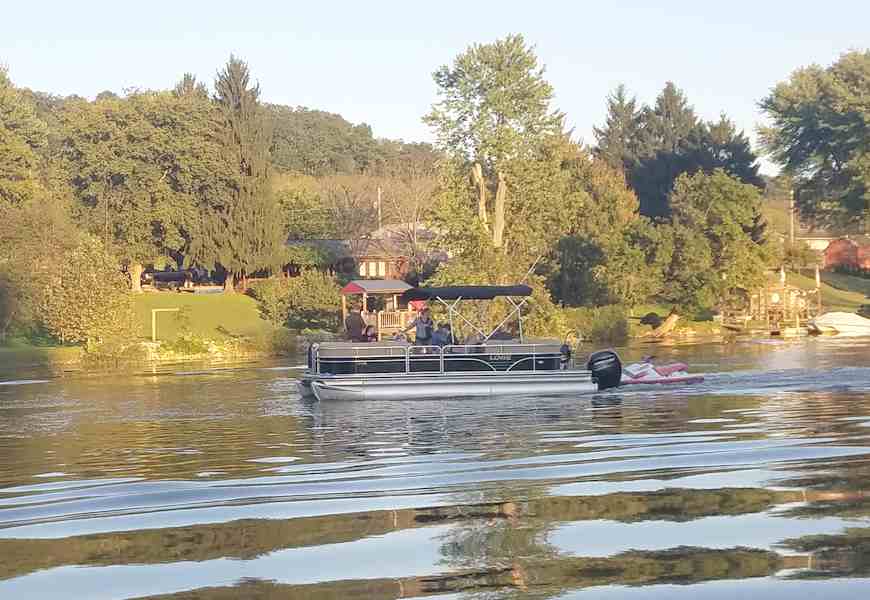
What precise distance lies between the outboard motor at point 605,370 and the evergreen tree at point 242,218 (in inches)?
2200

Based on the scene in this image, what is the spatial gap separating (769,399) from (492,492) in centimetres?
1713

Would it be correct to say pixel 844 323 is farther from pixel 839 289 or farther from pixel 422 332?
pixel 422 332

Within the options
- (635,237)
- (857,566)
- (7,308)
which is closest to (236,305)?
(7,308)

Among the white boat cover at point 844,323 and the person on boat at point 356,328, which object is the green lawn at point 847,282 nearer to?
the white boat cover at point 844,323

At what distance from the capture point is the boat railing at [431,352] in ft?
112

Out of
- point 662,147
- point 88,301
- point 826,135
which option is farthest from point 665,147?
point 88,301

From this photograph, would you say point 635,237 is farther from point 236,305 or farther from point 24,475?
point 24,475

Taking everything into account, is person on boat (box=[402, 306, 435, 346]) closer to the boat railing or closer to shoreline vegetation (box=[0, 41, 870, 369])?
the boat railing

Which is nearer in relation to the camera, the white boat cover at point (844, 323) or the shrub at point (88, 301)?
the shrub at point (88, 301)

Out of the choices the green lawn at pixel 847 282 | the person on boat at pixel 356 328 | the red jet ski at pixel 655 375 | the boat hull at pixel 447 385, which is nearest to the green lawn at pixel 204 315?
the person on boat at pixel 356 328

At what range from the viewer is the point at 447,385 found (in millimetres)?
33781

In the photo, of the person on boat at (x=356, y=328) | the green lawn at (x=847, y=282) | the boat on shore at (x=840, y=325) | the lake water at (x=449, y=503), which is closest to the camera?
the lake water at (x=449, y=503)

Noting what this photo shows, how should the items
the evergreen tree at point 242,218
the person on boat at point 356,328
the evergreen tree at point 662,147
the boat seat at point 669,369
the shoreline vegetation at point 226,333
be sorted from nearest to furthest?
the boat seat at point 669,369 → the person on boat at point 356,328 → the shoreline vegetation at point 226,333 → the evergreen tree at point 242,218 → the evergreen tree at point 662,147

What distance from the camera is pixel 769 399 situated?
3138 cm
